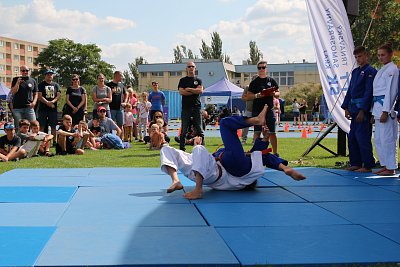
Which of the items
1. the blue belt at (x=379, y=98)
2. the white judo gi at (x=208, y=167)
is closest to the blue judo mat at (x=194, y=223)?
the white judo gi at (x=208, y=167)

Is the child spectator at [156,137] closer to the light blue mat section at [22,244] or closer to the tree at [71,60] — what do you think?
the light blue mat section at [22,244]

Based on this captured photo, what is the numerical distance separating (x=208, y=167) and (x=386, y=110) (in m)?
3.16

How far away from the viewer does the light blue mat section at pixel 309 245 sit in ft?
11.0

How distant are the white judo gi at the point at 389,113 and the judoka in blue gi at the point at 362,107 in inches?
9.5

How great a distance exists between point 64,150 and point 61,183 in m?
4.72

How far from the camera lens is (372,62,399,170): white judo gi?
729 cm

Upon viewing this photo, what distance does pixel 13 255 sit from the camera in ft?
11.1

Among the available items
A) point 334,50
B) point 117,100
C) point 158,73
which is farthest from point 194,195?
point 158,73

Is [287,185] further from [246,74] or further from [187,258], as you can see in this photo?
[246,74]

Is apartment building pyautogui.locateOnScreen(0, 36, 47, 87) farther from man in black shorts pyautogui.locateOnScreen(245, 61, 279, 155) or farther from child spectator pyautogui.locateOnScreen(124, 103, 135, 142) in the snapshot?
man in black shorts pyautogui.locateOnScreen(245, 61, 279, 155)

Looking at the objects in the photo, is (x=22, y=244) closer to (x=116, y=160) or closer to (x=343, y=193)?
(x=343, y=193)

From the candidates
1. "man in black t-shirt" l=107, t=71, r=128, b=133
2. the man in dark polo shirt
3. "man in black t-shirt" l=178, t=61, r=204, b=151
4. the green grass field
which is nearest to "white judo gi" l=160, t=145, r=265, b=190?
the green grass field

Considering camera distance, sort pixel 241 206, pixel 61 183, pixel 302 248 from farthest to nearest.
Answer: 1. pixel 61 183
2. pixel 241 206
3. pixel 302 248

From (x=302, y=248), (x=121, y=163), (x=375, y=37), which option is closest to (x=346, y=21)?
(x=121, y=163)
